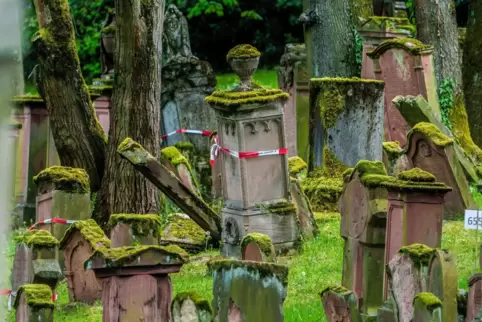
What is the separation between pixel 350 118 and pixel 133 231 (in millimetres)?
5898

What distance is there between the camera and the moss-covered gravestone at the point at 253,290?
602 cm

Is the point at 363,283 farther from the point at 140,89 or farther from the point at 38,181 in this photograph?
the point at 140,89

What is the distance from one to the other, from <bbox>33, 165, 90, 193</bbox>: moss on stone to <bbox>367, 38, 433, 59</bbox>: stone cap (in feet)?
18.5

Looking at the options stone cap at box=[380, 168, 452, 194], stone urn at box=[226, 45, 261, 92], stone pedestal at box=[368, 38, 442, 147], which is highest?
stone pedestal at box=[368, 38, 442, 147]

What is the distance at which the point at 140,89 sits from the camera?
13156mm

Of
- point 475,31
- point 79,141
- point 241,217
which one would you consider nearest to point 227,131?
point 241,217

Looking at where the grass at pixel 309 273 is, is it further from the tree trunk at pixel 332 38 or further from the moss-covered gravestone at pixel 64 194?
the tree trunk at pixel 332 38

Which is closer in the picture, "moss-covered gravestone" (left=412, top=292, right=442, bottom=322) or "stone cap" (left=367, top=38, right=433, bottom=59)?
"moss-covered gravestone" (left=412, top=292, right=442, bottom=322)

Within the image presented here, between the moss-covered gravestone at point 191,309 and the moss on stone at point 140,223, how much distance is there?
2371 mm

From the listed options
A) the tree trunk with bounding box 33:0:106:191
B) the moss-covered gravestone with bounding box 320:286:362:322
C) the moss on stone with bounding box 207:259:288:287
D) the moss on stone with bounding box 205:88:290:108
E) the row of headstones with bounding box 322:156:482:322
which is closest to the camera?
the moss on stone with bounding box 207:259:288:287

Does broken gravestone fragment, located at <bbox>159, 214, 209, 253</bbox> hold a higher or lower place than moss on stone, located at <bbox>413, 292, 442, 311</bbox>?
higher

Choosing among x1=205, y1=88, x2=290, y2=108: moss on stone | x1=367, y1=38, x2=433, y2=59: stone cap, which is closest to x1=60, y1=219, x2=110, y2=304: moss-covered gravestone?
x1=205, y1=88, x2=290, y2=108: moss on stone

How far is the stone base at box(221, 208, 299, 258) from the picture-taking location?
1150 cm

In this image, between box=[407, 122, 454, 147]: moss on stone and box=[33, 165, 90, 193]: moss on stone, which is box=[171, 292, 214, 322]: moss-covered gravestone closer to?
box=[33, 165, 90, 193]: moss on stone
